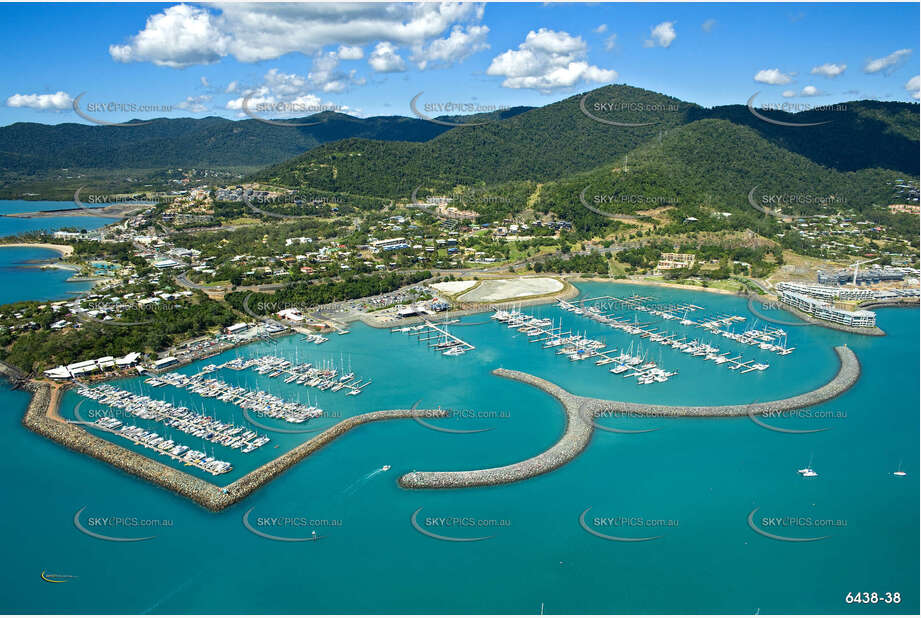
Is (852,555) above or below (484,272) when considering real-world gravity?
below

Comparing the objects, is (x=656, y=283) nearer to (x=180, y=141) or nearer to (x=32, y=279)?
(x=32, y=279)

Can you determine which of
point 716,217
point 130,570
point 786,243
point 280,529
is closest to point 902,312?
point 786,243

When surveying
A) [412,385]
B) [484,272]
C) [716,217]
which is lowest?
[412,385]

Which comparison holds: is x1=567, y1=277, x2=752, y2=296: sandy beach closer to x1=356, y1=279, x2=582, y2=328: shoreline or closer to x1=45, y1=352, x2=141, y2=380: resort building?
x1=356, y1=279, x2=582, y2=328: shoreline

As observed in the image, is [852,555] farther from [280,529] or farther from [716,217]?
[716,217]
